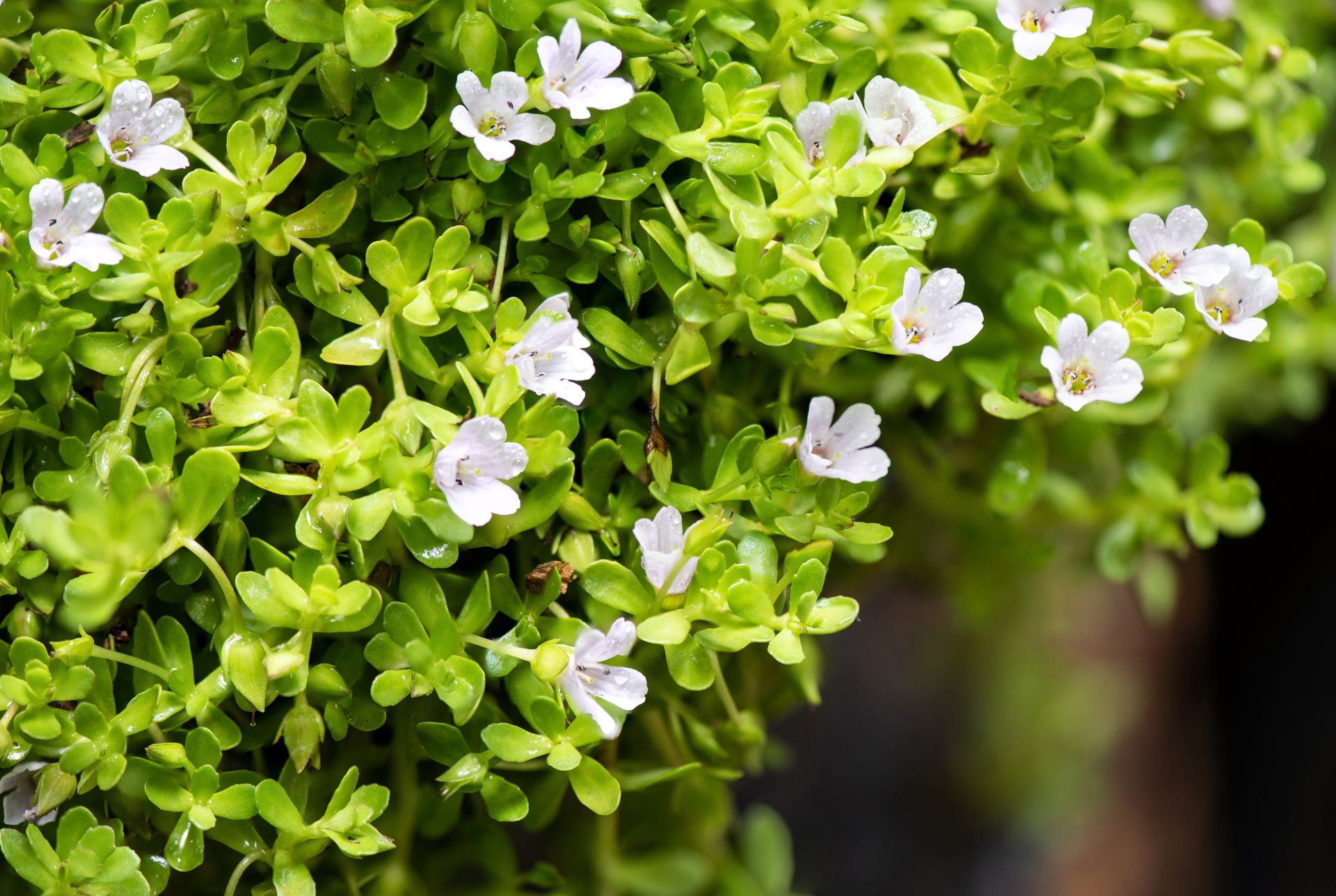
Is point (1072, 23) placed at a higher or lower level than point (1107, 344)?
higher

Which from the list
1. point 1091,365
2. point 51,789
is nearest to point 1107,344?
point 1091,365

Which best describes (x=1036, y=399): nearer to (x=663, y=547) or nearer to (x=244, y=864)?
(x=663, y=547)

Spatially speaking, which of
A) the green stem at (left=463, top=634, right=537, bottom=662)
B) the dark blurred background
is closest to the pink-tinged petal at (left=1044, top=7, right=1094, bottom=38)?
the green stem at (left=463, top=634, right=537, bottom=662)

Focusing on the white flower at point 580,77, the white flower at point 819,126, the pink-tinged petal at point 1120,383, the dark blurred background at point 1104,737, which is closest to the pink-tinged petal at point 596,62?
the white flower at point 580,77

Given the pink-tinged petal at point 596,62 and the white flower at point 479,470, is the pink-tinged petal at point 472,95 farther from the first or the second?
the white flower at point 479,470

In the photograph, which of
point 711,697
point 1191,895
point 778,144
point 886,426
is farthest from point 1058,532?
point 1191,895

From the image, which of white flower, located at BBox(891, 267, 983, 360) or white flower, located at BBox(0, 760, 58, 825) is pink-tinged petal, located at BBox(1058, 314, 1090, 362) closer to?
white flower, located at BBox(891, 267, 983, 360)
